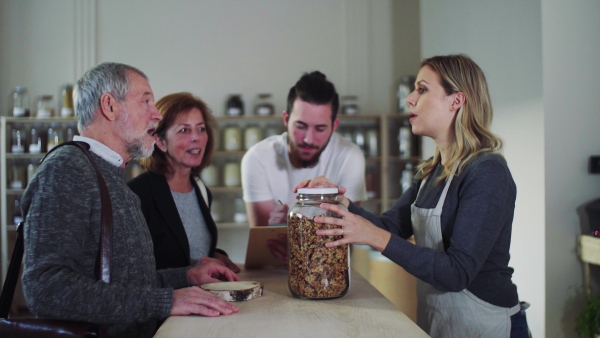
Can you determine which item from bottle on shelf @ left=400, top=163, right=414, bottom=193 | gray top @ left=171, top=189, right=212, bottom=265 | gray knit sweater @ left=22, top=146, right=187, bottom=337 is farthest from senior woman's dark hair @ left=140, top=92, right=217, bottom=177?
bottle on shelf @ left=400, top=163, right=414, bottom=193

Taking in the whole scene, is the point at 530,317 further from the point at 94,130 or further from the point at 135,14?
the point at 135,14

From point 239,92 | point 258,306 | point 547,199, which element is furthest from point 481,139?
point 239,92

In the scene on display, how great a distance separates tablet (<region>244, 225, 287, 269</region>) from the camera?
Answer: 191 centimetres

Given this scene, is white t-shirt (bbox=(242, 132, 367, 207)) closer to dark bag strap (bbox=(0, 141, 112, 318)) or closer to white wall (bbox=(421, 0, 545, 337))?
white wall (bbox=(421, 0, 545, 337))

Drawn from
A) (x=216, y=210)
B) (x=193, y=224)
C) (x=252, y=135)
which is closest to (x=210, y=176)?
(x=216, y=210)

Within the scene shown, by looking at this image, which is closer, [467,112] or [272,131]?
[467,112]

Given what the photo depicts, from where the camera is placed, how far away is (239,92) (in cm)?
573

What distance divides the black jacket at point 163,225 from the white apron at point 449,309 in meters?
0.84

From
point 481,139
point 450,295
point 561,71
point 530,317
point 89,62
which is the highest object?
point 89,62

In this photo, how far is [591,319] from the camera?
2764mm

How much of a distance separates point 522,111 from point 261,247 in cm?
187

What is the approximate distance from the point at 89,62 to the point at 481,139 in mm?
4806

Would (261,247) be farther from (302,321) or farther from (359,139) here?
(359,139)

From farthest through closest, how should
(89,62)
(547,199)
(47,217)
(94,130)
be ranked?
(89,62)
(547,199)
(94,130)
(47,217)
